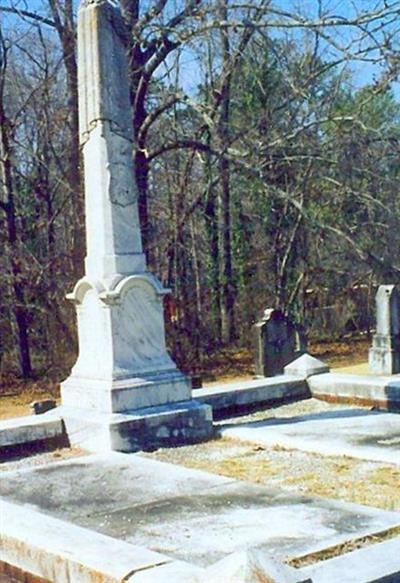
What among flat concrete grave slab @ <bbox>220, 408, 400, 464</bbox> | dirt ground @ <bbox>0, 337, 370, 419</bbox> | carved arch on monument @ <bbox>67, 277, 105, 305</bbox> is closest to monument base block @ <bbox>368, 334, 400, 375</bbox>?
dirt ground @ <bbox>0, 337, 370, 419</bbox>

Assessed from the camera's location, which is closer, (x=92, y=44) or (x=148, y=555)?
(x=148, y=555)

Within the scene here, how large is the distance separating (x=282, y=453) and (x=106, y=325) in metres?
1.97

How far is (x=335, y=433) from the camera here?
8234mm

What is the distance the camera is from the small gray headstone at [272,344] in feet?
46.9

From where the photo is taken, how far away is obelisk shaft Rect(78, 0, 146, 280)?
8328 mm

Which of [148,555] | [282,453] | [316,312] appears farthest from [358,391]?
[316,312]

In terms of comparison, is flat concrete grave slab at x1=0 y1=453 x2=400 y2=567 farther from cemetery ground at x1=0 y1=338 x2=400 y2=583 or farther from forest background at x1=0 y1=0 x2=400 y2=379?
forest background at x1=0 y1=0 x2=400 y2=379

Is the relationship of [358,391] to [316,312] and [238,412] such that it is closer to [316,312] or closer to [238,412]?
[238,412]

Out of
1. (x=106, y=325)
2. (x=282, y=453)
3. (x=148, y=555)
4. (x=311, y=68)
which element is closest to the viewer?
(x=148, y=555)

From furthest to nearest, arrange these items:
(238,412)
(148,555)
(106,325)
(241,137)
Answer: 1. (241,137)
2. (238,412)
3. (106,325)
4. (148,555)

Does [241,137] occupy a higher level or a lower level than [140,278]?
higher

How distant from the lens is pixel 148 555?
423cm

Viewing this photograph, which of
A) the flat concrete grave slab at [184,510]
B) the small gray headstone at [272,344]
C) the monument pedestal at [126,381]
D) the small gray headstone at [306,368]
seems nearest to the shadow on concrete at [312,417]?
the monument pedestal at [126,381]

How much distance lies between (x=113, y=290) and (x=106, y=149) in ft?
4.32
